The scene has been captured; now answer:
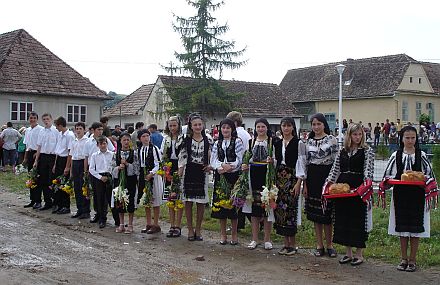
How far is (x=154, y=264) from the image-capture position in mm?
7742

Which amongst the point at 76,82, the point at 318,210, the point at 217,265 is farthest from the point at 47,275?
the point at 76,82

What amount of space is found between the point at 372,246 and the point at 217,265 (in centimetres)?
272

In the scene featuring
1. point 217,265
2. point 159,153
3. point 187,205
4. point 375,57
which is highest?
point 375,57

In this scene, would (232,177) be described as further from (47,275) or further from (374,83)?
(374,83)

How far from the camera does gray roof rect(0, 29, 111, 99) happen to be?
108ft

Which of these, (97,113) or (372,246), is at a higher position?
(97,113)

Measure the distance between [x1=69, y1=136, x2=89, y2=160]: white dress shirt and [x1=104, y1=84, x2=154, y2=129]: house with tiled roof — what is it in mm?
32897

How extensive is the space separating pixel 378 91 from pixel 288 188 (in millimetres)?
39782

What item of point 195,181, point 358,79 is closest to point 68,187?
point 195,181

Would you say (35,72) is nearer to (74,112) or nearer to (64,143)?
(74,112)

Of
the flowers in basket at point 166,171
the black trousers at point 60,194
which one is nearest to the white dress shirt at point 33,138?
the black trousers at point 60,194

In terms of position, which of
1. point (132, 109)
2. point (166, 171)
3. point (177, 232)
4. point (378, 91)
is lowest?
point (177, 232)

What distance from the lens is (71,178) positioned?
11.8 meters

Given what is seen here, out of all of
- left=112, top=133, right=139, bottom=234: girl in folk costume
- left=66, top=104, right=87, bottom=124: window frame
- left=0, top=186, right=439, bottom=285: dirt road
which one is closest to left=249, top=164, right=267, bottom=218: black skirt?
left=0, top=186, right=439, bottom=285: dirt road
